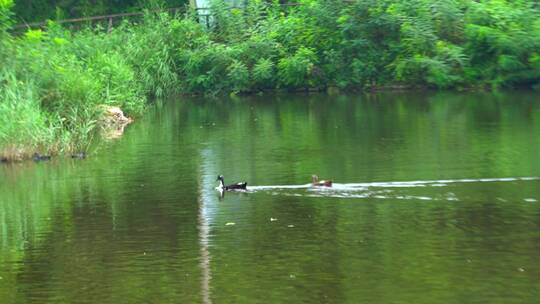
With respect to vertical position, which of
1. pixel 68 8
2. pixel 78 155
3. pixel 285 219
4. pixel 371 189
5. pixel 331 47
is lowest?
pixel 285 219

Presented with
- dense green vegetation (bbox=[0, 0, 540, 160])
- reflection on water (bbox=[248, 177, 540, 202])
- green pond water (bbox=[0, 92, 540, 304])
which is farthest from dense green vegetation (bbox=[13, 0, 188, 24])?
reflection on water (bbox=[248, 177, 540, 202])

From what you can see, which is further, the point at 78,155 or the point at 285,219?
the point at 78,155

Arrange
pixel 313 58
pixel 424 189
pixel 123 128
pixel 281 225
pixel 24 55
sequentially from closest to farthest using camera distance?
pixel 281 225 < pixel 424 189 < pixel 24 55 < pixel 123 128 < pixel 313 58

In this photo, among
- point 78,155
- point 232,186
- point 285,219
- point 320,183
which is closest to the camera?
point 285,219

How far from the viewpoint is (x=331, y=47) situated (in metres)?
43.9

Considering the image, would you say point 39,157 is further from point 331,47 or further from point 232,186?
point 331,47

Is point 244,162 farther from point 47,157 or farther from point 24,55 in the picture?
point 24,55

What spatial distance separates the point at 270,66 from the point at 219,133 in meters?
13.6

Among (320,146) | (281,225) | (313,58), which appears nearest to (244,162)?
(320,146)

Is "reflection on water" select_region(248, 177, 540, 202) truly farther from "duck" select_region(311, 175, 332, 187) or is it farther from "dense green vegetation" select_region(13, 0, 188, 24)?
"dense green vegetation" select_region(13, 0, 188, 24)

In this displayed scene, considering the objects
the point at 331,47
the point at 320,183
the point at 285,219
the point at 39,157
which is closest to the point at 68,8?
the point at 331,47

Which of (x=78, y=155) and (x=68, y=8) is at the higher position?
(x=68, y=8)

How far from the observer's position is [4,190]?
21.2 meters

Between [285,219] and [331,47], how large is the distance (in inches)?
1076
